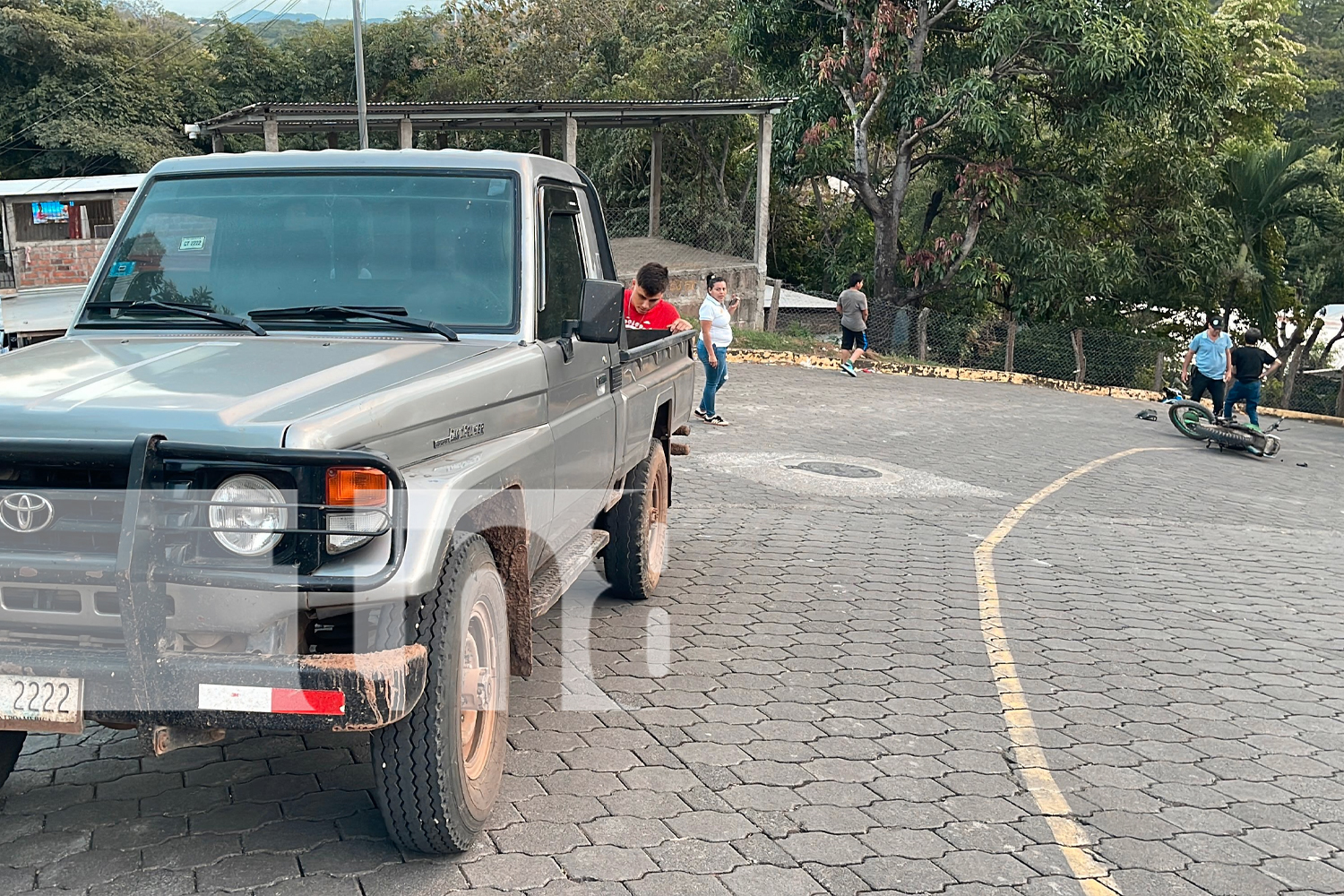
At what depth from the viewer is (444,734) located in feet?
12.0

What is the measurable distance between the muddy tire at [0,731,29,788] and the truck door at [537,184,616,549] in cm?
209

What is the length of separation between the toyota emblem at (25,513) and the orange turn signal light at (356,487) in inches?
30.4

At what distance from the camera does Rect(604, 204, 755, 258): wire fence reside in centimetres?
3166

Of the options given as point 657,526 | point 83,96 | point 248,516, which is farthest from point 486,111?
point 83,96

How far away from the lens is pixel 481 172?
5125mm

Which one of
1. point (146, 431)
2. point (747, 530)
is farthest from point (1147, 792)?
point (747, 530)

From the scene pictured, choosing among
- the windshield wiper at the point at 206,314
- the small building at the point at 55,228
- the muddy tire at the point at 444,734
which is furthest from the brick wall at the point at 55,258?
the muddy tire at the point at 444,734

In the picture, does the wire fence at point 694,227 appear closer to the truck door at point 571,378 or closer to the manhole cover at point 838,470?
the manhole cover at point 838,470

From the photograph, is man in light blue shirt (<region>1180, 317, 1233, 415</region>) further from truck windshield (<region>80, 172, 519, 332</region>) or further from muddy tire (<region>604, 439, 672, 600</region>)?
truck windshield (<region>80, 172, 519, 332</region>)

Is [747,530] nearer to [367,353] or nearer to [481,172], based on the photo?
[481,172]

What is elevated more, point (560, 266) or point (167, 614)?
point (560, 266)

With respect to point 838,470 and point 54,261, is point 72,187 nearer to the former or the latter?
point 54,261

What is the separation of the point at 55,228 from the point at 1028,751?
36531mm

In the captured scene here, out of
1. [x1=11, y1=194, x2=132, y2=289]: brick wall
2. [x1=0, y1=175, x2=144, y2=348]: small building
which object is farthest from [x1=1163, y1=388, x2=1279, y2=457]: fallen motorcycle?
[x1=11, y1=194, x2=132, y2=289]: brick wall
